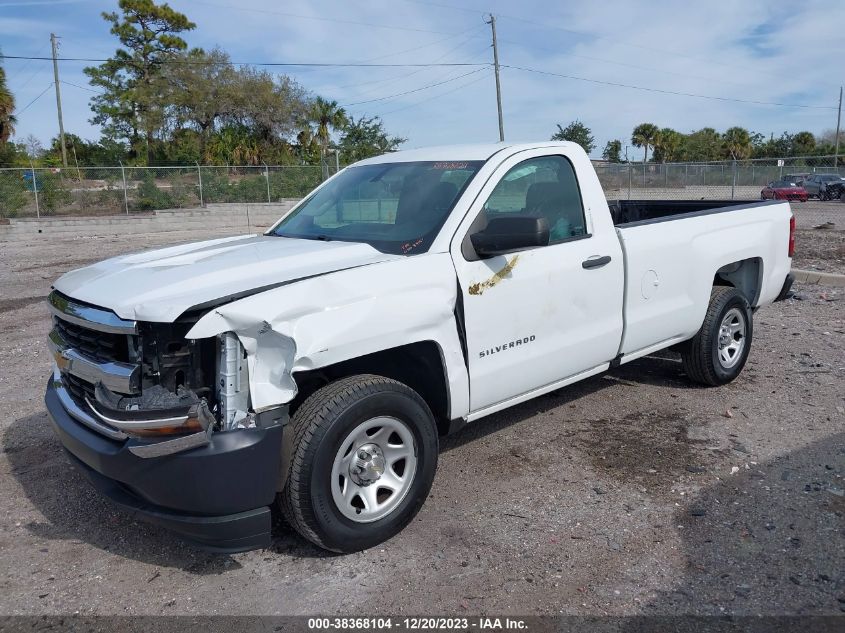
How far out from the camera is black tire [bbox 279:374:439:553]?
124 inches

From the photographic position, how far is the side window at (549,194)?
438 cm

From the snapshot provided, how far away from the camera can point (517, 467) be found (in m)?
4.48

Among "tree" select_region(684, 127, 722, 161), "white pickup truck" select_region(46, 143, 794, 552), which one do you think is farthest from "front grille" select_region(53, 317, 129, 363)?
"tree" select_region(684, 127, 722, 161)

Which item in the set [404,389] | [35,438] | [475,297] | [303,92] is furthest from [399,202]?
[303,92]

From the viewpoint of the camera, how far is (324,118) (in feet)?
161

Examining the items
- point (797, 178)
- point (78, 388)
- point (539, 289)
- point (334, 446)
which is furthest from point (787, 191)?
point (78, 388)

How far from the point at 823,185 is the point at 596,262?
31790 millimetres

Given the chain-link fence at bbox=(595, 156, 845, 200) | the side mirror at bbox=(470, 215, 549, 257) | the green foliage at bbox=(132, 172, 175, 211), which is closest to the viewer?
the side mirror at bbox=(470, 215, 549, 257)

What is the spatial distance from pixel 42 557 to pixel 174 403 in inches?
52.6

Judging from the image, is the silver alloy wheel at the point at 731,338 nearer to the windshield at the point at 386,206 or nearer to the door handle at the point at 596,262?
the door handle at the point at 596,262

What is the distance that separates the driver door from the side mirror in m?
0.09

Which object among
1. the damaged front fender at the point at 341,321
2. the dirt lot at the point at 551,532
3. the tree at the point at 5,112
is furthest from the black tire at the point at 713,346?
the tree at the point at 5,112

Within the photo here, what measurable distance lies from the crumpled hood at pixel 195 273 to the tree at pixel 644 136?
221 ft

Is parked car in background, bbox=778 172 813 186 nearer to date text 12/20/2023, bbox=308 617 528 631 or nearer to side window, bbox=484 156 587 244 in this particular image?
side window, bbox=484 156 587 244
